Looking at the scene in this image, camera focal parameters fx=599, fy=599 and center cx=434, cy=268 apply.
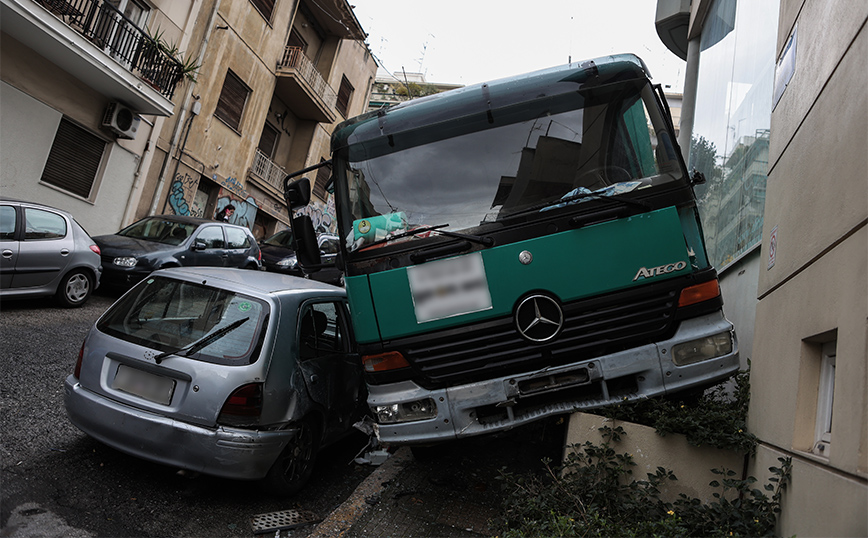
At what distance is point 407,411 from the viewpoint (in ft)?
13.6

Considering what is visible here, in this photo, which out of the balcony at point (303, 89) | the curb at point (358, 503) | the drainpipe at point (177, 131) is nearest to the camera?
the curb at point (358, 503)

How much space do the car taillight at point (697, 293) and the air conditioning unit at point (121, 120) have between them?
13.5 meters

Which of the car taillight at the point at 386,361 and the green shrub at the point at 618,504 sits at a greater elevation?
the car taillight at the point at 386,361

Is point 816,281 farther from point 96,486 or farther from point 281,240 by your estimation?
point 281,240

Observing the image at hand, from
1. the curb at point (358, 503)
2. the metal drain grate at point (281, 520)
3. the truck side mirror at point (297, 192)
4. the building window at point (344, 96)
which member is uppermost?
the building window at point (344, 96)

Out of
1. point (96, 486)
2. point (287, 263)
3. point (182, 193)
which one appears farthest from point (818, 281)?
point (182, 193)

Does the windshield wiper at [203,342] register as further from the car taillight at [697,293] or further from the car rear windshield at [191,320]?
the car taillight at [697,293]

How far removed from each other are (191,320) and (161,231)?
7.93 m

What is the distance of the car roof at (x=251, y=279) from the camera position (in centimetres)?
462

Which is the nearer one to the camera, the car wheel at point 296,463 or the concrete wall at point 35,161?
the car wheel at point 296,463

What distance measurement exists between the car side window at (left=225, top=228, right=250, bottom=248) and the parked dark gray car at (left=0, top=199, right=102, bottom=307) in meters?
3.60

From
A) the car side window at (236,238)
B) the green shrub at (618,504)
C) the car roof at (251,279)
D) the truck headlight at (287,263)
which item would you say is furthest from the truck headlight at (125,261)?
the green shrub at (618,504)

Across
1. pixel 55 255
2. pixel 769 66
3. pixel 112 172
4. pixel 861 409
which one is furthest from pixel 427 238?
pixel 112 172

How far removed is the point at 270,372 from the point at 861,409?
333 centimetres
